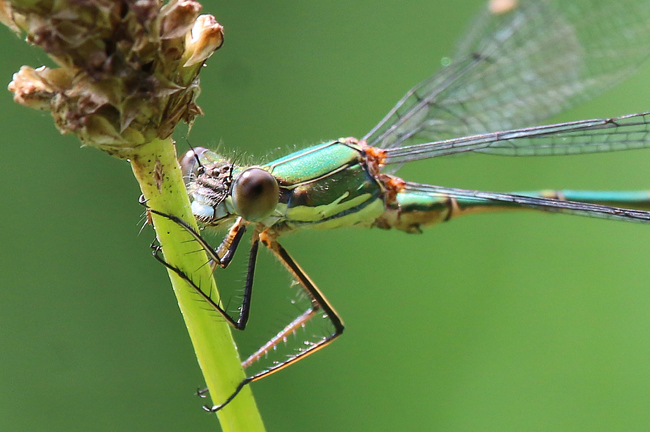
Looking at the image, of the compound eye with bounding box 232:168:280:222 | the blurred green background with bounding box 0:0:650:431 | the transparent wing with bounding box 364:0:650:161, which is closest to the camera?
the compound eye with bounding box 232:168:280:222

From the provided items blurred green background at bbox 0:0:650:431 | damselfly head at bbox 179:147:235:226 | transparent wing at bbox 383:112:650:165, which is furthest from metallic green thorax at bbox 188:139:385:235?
blurred green background at bbox 0:0:650:431

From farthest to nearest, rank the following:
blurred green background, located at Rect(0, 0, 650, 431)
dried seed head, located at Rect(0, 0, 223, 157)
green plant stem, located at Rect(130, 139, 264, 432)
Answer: blurred green background, located at Rect(0, 0, 650, 431), green plant stem, located at Rect(130, 139, 264, 432), dried seed head, located at Rect(0, 0, 223, 157)

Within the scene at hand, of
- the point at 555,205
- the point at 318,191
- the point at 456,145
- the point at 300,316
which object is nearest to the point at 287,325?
the point at 300,316

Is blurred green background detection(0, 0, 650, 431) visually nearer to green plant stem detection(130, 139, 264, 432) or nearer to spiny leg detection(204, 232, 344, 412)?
spiny leg detection(204, 232, 344, 412)

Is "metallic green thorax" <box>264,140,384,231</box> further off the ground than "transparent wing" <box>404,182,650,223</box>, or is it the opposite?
"metallic green thorax" <box>264,140,384,231</box>

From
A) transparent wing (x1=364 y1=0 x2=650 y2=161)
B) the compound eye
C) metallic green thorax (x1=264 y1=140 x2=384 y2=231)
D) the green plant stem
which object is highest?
transparent wing (x1=364 y1=0 x2=650 y2=161)

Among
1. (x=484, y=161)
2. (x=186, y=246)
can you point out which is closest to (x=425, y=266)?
(x=484, y=161)
